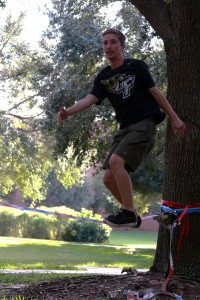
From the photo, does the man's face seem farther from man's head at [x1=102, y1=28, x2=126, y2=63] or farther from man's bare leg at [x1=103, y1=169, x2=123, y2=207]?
man's bare leg at [x1=103, y1=169, x2=123, y2=207]

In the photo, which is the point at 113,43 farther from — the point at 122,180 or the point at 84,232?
the point at 84,232

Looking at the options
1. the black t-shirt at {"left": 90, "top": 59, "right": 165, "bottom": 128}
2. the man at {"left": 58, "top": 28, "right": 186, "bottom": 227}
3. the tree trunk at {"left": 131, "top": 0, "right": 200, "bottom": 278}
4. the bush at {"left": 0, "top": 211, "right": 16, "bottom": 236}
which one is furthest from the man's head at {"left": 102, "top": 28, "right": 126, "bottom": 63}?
the bush at {"left": 0, "top": 211, "right": 16, "bottom": 236}

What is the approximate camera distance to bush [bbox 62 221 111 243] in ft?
105

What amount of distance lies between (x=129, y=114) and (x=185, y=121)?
1097 mm

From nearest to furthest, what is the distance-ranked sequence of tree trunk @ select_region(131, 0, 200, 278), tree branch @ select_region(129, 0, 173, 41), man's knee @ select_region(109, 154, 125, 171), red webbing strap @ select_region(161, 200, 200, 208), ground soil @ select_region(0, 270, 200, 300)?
man's knee @ select_region(109, 154, 125, 171) → ground soil @ select_region(0, 270, 200, 300) → red webbing strap @ select_region(161, 200, 200, 208) → tree trunk @ select_region(131, 0, 200, 278) → tree branch @ select_region(129, 0, 173, 41)

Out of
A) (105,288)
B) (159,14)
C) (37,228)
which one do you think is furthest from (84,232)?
(105,288)

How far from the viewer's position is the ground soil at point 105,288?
5898 mm

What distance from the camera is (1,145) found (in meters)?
27.2

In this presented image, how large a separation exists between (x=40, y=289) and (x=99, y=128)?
11.3 meters

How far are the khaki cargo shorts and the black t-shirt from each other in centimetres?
7

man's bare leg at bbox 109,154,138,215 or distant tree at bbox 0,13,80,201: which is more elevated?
distant tree at bbox 0,13,80,201

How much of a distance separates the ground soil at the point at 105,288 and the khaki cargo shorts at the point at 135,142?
117 cm

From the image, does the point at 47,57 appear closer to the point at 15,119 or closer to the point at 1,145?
the point at 1,145

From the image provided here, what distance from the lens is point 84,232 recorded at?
32562 millimetres
